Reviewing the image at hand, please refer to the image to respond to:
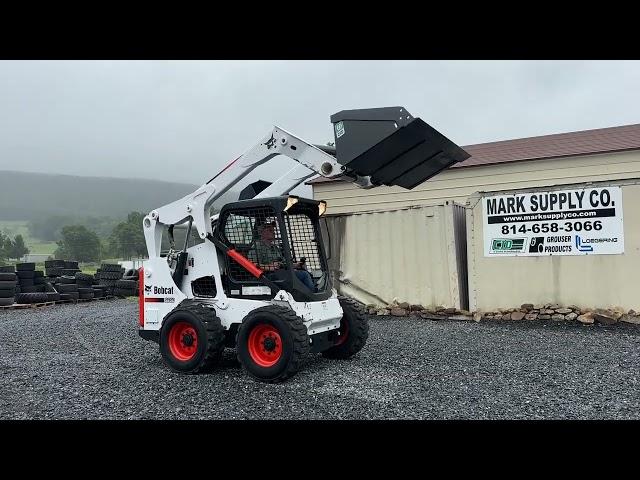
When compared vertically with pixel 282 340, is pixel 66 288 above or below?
above

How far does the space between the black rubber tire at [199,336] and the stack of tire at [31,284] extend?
1026 cm

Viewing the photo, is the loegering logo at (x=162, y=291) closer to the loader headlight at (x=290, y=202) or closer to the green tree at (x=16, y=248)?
the loader headlight at (x=290, y=202)

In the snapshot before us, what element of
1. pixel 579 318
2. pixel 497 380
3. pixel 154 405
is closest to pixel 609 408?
pixel 497 380

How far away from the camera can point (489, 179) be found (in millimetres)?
13148

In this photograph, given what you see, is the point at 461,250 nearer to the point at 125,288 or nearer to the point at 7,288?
the point at 125,288

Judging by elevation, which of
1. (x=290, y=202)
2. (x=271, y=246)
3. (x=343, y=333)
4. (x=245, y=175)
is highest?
(x=245, y=175)

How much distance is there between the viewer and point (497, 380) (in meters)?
5.62

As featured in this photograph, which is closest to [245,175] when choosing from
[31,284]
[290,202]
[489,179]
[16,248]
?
[290,202]

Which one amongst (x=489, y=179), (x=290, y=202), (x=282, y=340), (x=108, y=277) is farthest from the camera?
(x=108, y=277)

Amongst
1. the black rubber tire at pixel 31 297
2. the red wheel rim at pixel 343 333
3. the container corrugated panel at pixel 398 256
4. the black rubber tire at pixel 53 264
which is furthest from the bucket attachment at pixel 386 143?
the black rubber tire at pixel 53 264

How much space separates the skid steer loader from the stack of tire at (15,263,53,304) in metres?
9.56

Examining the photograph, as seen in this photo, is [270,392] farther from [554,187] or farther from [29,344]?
[554,187]

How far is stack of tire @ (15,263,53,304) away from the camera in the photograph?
14.3 metres

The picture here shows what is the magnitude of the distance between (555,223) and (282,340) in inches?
251
